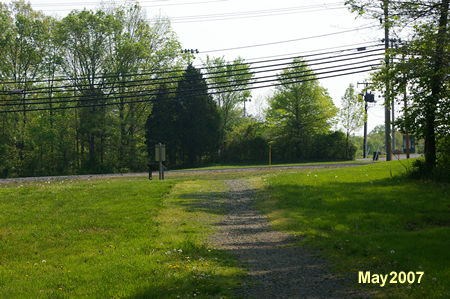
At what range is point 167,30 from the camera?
51.8 meters

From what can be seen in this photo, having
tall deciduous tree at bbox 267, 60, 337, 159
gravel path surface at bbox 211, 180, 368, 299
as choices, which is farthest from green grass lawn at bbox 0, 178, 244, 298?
tall deciduous tree at bbox 267, 60, 337, 159

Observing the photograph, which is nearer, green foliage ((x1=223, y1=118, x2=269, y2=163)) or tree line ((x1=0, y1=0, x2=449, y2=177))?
tree line ((x1=0, y1=0, x2=449, y2=177))

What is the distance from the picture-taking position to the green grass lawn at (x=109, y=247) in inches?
269

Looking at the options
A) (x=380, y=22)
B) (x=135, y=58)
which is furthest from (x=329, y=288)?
(x=135, y=58)

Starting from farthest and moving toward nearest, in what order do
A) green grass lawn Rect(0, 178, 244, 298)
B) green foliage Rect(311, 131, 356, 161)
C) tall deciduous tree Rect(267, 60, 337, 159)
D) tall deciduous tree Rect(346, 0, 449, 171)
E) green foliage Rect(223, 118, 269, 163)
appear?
tall deciduous tree Rect(267, 60, 337, 159)
green foliage Rect(223, 118, 269, 163)
green foliage Rect(311, 131, 356, 161)
tall deciduous tree Rect(346, 0, 449, 171)
green grass lawn Rect(0, 178, 244, 298)

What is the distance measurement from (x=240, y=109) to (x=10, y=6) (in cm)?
3644

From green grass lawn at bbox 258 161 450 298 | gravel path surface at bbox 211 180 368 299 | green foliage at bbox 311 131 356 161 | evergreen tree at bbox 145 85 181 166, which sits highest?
evergreen tree at bbox 145 85 181 166

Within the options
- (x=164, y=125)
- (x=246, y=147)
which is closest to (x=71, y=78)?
(x=164, y=125)

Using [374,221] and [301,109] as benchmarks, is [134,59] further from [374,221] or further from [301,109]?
[374,221]

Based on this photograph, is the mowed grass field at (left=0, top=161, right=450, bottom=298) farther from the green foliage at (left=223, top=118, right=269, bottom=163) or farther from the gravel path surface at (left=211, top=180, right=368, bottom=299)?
the green foliage at (left=223, top=118, right=269, bottom=163)

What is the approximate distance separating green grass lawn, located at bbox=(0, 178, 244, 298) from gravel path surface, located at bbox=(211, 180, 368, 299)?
1.28ft

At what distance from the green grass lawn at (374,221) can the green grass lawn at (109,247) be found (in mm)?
2323

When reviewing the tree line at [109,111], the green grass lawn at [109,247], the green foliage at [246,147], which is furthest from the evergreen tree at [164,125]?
the green grass lawn at [109,247]

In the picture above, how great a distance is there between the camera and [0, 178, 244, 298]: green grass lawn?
6.83m
